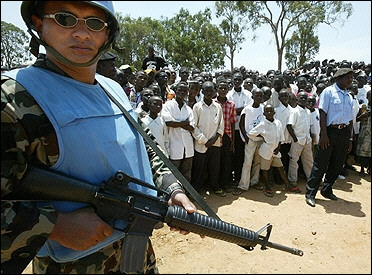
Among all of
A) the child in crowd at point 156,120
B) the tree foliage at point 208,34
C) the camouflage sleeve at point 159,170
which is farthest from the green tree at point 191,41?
the camouflage sleeve at point 159,170

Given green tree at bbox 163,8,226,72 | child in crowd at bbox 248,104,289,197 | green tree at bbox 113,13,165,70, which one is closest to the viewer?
child in crowd at bbox 248,104,289,197

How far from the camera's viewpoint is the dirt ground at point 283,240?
2.82m

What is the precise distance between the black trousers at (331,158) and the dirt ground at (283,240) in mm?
339

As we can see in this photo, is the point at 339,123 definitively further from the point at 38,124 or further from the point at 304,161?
the point at 38,124

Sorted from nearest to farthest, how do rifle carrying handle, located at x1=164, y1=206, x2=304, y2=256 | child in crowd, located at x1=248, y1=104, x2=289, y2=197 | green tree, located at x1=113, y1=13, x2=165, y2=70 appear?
rifle carrying handle, located at x1=164, y1=206, x2=304, y2=256, child in crowd, located at x1=248, y1=104, x2=289, y2=197, green tree, located at x1=113, y1=13, x2=165, y2=70

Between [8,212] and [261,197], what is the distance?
421cm

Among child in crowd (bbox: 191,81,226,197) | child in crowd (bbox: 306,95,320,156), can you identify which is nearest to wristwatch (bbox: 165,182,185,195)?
child in crowd (bbox: 191,81,226,197)

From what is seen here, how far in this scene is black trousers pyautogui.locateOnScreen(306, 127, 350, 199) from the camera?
13.7ft

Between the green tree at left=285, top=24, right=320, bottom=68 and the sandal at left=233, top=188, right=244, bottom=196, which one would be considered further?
the green tree at left=285, top=24, right=320, bottom=68

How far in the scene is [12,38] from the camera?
11.6ft

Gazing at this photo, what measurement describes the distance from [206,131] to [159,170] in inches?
115

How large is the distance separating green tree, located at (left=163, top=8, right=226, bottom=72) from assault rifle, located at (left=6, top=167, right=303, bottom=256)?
17252 mm

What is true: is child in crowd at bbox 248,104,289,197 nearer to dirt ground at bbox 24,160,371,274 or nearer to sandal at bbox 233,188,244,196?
sandal at bbox 233,188,244,196

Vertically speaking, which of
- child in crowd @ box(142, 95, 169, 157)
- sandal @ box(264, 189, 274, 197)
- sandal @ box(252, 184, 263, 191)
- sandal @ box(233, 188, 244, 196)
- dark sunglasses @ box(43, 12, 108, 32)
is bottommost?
sandal @ box(252, 184, 263, 191)
